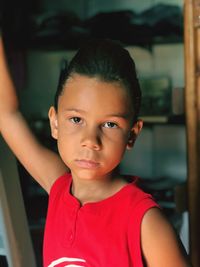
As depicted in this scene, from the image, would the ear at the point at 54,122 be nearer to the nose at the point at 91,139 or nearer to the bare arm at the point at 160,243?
the nose at the point at 91,139

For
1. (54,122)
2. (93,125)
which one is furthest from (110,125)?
(54,122)

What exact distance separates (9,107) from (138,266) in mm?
459

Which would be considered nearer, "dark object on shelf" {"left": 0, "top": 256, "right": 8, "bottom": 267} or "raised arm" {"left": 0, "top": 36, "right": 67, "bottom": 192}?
"raised arm" {"left": 0, "top": 36, "right": 67, "bottom": 192}

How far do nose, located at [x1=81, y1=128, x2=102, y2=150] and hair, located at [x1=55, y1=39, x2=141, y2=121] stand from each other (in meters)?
0.09

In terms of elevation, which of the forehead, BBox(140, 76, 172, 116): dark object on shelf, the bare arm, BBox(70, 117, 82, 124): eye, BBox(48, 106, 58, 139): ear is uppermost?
the forehead

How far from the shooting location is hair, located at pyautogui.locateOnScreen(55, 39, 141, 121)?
79 centimetres

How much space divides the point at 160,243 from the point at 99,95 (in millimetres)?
273

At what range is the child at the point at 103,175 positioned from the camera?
2.52 feet

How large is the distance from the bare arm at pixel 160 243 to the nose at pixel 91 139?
0.15m

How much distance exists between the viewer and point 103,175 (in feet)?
2.80

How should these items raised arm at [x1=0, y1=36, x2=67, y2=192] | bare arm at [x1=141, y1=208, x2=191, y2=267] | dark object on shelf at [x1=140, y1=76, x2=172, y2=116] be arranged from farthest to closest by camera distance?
dark object on shelf at [x1=140, y1=76, x2=172, y2=116] < raised arm at [x1=0, y1=36, x2=67, y2=192] < bare arm at [x1=141, y1=208, x2=191, y2=267]

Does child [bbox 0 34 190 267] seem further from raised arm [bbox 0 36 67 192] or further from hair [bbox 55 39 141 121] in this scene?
raised arm [bbox 0 36 67 192]

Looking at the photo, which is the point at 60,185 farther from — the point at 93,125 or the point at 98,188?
the point at 93,125

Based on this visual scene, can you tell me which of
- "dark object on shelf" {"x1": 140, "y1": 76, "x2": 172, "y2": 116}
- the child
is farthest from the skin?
"dark object on shelf" {"x1": 140, "y1": 76, "x2": 172, "y2": 116}
